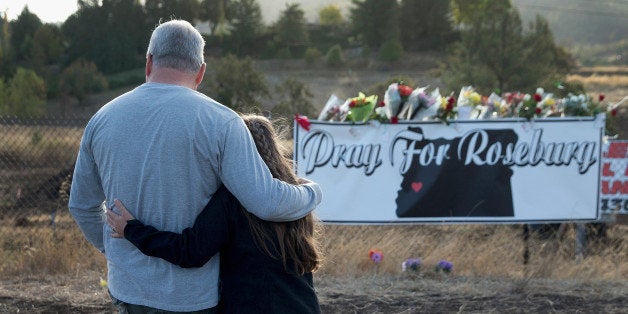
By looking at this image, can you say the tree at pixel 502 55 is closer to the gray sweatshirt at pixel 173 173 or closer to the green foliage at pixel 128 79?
the green foliage at pixel 128 79

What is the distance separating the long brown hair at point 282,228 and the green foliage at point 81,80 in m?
21.9

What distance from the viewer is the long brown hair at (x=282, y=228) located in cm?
255

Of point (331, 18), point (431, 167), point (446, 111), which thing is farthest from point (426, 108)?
point (331, 18)

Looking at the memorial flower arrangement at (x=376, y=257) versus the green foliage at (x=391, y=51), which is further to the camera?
the green foliage at (x=391, y=51)

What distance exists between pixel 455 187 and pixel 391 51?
36.6 metres

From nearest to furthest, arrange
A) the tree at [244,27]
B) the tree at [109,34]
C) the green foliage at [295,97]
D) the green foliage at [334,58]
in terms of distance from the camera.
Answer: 1. the green foliage at [295,97]
2. the tree at [109,34]
3. the tree at [244,27]
4. the green foliage at [334,58]

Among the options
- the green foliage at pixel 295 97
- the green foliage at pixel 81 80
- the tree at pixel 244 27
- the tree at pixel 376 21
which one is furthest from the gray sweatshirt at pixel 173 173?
the tree at pixel 376 21

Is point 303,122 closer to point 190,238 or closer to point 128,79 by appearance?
point 190,238

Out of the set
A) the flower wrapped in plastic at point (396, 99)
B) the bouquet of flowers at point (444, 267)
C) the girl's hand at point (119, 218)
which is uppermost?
the flower wrapped in plastic at point (396, 99)

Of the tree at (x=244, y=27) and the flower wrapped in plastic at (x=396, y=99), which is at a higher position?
the tree at (x=244, y=27)

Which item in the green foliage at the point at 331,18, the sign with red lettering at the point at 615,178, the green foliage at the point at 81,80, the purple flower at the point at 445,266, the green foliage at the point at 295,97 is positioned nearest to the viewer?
the purple flower at the point at 445,266

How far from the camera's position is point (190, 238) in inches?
97.3

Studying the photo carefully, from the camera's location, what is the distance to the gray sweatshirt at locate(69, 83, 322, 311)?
8.09 feet

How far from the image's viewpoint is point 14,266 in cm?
657
